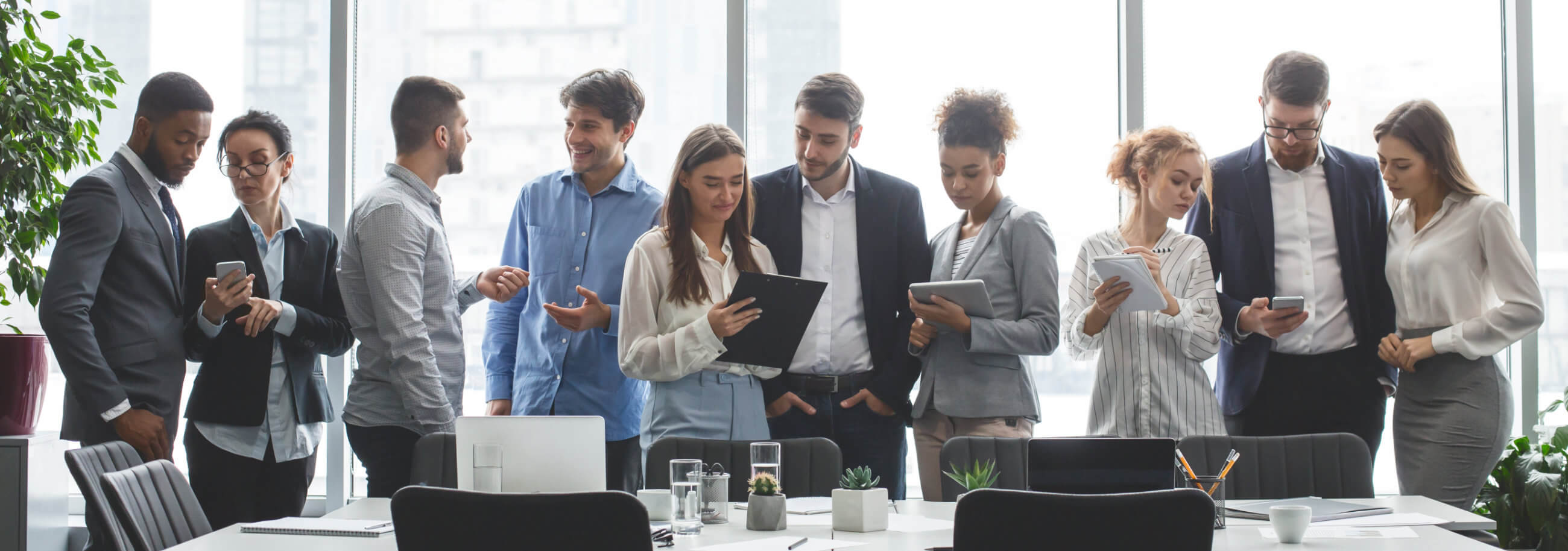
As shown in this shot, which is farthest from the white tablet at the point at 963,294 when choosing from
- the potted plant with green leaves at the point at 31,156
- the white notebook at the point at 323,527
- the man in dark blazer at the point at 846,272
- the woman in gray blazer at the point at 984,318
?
the potted plant with green leaves at the point at 31,156

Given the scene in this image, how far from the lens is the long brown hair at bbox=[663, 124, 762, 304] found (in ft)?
9.82

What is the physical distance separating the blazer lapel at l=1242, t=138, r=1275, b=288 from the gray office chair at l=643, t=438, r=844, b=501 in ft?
5.44

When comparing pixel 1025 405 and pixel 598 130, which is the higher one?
pixel 598 130

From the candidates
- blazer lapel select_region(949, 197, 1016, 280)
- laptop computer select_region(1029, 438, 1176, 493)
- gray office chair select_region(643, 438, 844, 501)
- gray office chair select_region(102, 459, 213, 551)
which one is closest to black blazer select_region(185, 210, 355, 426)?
gray office chair select_region(102, 459, 213, 551)

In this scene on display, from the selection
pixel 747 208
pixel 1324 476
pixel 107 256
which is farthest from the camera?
pixel 747 208

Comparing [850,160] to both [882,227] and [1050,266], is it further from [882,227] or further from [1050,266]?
[1050,266]

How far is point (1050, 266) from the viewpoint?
3.23 m

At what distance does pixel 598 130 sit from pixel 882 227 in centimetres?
95

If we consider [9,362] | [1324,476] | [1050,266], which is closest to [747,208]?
[1050,266]

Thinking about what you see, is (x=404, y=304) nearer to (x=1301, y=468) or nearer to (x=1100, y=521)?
(x=1100, y=521)

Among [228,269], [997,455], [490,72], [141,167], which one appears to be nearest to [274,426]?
[228,269]

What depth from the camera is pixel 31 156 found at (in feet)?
11.9

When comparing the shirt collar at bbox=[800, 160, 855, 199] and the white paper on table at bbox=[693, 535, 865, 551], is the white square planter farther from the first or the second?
the shirt collar at bbox=[800, 160, 855, 199]

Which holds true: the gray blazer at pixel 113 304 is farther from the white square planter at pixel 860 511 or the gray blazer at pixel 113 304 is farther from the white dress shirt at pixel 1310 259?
the white dress shirt at pixel 1310 259
